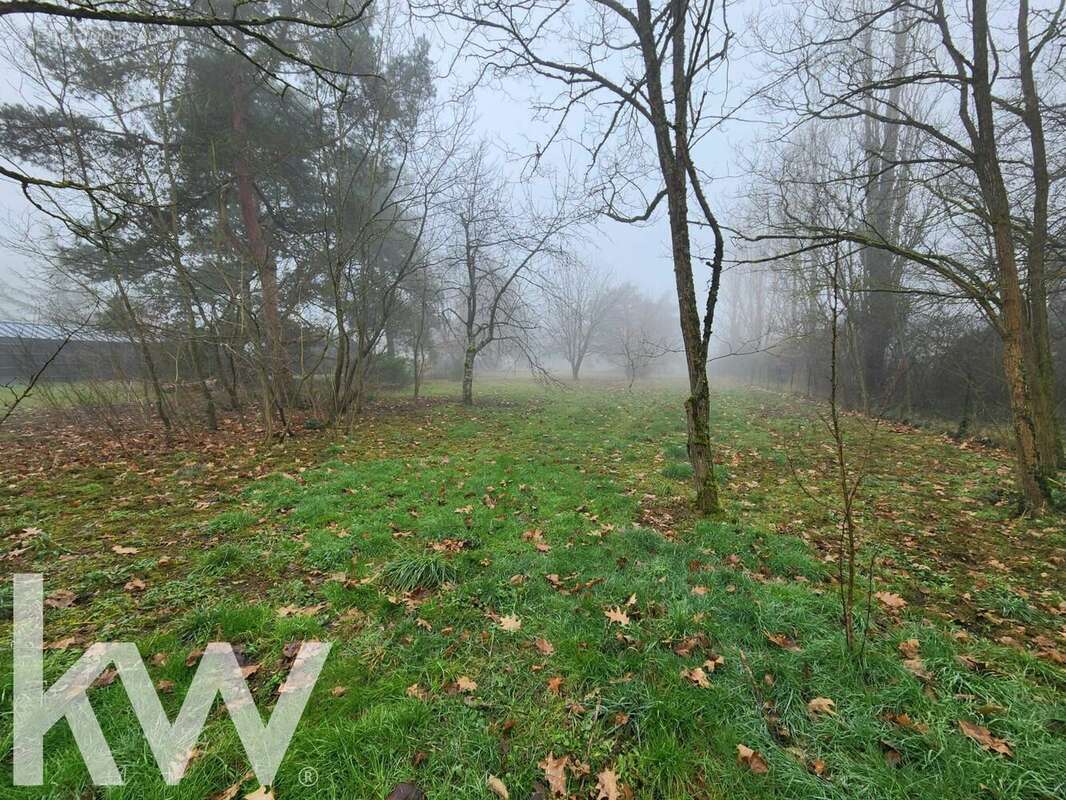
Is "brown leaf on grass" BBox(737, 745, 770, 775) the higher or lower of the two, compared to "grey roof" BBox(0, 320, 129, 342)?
lower

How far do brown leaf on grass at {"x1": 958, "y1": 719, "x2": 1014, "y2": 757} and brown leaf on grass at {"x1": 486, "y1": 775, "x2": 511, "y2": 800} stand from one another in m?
2.17

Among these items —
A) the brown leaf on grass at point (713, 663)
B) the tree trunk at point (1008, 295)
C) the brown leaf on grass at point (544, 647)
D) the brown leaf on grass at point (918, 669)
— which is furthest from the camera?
the tree trunk at point (1008, 295)

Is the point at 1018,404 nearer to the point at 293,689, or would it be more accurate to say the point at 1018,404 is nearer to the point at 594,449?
the point at 594,449

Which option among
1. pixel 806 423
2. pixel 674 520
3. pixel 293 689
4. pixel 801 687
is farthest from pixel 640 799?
pixel 806 423

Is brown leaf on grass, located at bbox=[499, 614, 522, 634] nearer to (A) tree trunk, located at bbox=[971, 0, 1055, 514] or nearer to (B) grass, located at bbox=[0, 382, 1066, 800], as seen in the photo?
(B) grass, located at bbox=[0, 382, 1066, 800]

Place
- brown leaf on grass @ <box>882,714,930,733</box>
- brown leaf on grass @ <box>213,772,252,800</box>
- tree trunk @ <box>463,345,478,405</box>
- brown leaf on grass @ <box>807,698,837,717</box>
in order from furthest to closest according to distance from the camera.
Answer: tree trunk @ <box>463,345,478,405</box> < brown leaf on grass @ <box>807,698,837,717</box> < brown leaf on grass @ <box>882,714,930,733</box> < brown leaf on grass @ <box>213,772,252,800</box>

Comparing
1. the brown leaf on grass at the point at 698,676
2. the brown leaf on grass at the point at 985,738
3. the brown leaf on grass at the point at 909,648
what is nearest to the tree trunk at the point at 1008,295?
the brown leaf on grass at the point at 909,648

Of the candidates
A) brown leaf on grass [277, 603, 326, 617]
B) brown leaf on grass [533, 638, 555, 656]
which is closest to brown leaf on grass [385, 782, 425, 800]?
brown leaf on grass [533, 638, 555, 656]

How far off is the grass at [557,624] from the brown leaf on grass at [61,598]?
0.21 feet

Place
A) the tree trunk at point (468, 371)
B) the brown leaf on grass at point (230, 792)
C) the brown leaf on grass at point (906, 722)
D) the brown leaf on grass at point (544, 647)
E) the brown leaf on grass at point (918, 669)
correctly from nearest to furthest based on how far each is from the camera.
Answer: the brown leaf on grass at point (230, 792)
the brown leaf on grass at point (906, 722)
the brown leaf on grass at point (918, 669)
the brown leaf on grass at point (544, 647)
the tree trunk at point (468, 371)

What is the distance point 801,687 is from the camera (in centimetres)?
223

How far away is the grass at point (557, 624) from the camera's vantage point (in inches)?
71.1

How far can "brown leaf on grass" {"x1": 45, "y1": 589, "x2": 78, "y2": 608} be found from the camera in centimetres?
278

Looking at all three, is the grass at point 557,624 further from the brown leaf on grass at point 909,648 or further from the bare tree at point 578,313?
the bare tree at point 578,313
